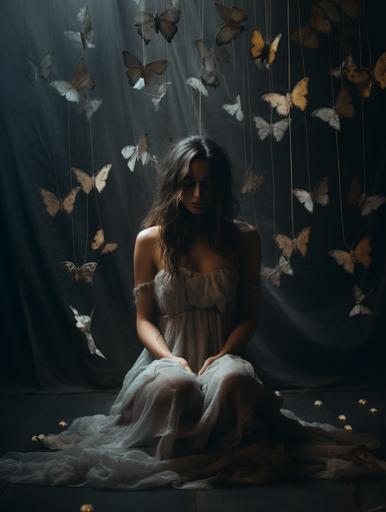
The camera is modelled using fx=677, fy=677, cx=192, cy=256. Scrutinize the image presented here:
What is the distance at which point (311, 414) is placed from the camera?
2.58 meters

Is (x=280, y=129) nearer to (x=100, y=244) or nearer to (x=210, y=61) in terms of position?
(x=210, y=61)

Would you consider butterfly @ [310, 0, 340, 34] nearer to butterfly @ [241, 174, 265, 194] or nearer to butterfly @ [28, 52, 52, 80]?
butterfly @ [241, 174, 265, 194]

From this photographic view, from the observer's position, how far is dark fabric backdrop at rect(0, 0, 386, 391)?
8.80ft

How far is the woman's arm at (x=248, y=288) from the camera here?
2227mm

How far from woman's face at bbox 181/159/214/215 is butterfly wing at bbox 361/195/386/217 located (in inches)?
28.4

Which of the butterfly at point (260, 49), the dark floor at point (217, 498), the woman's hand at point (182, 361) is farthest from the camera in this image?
the butterfly at point (260, 49)

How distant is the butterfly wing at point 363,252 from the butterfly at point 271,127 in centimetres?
50

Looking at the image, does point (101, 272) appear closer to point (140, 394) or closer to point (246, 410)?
point (140, 394)

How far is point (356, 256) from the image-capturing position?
2.58 m

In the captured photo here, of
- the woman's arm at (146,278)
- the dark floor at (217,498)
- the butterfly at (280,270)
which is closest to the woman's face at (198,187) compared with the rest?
the woman's arm at (146,278)

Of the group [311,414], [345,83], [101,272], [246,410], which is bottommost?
[311,414]

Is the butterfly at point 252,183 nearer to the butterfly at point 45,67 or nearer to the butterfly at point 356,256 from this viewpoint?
the butterfly at point 356,256

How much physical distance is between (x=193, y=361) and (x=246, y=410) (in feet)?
1.02

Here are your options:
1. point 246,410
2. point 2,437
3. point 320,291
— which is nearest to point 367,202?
point 320,291
